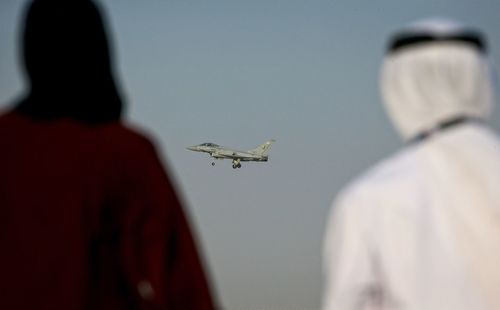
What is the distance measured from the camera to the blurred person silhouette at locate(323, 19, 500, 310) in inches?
139

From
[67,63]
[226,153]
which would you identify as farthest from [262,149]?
[67,63]

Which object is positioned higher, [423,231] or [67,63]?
[67,63]

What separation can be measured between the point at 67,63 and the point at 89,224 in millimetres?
683

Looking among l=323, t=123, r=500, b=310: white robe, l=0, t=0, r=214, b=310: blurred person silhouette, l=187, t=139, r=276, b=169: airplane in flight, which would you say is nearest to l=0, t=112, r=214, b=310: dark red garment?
l=0, t=0, r=214, b=310: blurred person silhouette

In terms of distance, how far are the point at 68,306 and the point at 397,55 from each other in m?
1.55

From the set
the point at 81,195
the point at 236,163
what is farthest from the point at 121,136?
the point at 236,163

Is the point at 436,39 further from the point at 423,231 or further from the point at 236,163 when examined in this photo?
the point at 236,163

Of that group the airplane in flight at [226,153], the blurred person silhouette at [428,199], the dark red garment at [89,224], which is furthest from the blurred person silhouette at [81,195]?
the airplane in flight at [226,153]

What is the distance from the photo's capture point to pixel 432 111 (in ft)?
11.9

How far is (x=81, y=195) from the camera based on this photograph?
3.96m

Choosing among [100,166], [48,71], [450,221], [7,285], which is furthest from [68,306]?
[450,221]

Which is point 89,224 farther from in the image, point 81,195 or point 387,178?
point 387,178

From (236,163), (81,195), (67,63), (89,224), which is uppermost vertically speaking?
(236,163)

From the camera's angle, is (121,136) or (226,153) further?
(226,153)
